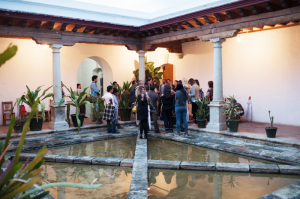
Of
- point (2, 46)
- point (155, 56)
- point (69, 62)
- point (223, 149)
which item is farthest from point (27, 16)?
point (155, 56)

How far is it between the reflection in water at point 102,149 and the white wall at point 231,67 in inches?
191

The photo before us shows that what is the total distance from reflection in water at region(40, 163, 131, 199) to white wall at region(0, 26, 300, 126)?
21.0 feet

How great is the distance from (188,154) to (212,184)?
197 centimetres

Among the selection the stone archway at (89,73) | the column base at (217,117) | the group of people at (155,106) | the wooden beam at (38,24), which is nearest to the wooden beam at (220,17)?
the group of people at (155,106)

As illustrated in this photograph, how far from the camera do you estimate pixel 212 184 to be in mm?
4762

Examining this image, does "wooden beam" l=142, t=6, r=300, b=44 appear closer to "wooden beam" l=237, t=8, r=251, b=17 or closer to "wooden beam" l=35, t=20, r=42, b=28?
"wooden beam" l=237, t=8, r=251, b=17

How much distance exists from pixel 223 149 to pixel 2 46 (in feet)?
28.8

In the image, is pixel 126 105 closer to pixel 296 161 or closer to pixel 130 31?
pixel 130 31

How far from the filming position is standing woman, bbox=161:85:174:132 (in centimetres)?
898

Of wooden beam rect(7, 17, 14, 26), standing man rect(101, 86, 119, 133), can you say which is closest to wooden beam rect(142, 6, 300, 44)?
standing man rect(101, 86, 119, 133)

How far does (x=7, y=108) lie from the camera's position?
35.7ft

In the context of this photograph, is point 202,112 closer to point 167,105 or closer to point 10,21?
point 167,105

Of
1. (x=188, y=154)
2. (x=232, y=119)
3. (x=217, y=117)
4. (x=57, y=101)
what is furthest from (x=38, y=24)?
(x=232, y=119)

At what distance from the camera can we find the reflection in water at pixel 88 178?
4.41m
